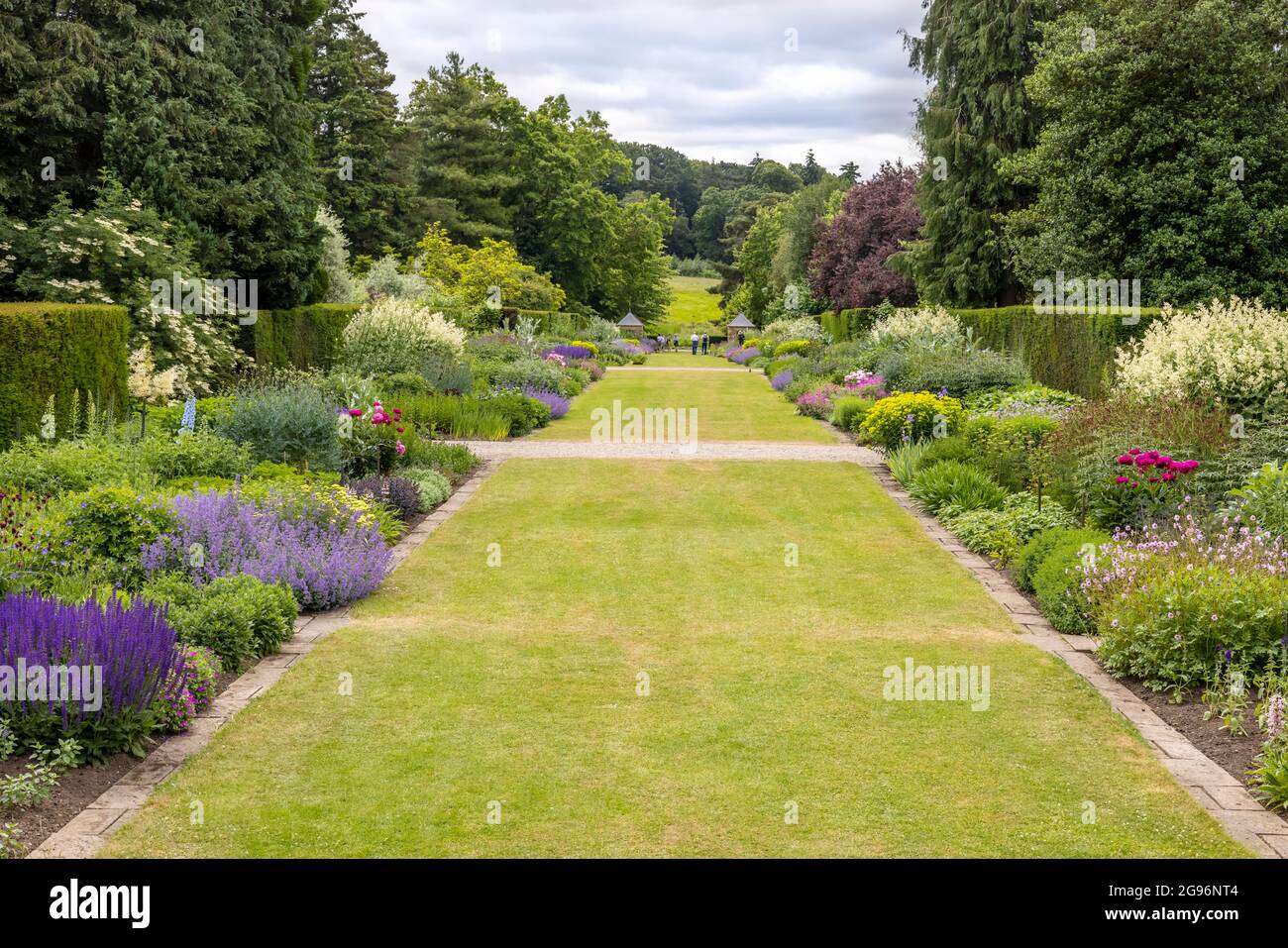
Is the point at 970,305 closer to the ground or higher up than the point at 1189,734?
higher up

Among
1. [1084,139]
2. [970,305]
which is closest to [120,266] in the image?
[1084,139]

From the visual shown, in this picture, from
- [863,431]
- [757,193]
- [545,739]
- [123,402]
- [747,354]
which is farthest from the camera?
[757,193]

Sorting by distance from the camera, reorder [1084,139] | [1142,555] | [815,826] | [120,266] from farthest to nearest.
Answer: [1084,139] < [120,266] < [1142,555] < [815,826]

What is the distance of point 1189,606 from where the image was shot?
6.83m

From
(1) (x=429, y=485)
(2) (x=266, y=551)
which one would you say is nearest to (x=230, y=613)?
(2) (x=266, y=551)

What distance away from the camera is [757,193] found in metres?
119

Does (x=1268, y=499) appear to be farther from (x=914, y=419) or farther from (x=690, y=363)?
(x=690, y=363)

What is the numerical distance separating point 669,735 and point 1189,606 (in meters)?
3.31

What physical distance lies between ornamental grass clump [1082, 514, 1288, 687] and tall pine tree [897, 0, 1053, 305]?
2301cm

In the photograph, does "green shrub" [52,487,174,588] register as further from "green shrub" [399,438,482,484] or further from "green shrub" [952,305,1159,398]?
"green shrub" [952,305,1159,398]

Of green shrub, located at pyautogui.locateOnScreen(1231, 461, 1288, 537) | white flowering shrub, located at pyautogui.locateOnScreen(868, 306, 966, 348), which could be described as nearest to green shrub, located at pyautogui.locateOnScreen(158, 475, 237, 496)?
green shrub, located at pyautogui.locateOnScreen(1231, 461, 1288, 537)

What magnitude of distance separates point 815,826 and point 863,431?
13.7 m

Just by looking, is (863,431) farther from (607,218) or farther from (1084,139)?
(607,218)

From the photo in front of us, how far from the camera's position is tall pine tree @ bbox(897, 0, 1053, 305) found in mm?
29562
